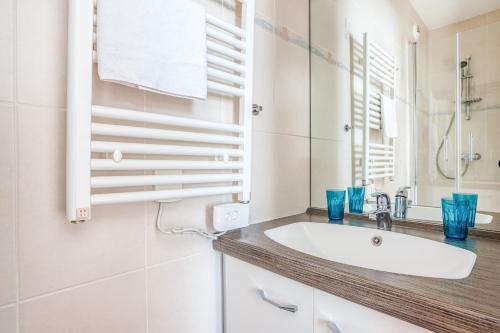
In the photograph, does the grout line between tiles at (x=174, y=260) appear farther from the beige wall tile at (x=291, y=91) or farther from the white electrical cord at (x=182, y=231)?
the beige wall tile at (x=291, y=91)

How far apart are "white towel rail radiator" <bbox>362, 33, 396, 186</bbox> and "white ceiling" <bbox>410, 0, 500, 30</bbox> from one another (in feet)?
0.62

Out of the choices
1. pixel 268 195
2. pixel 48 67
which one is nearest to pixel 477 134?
pixel 268 195

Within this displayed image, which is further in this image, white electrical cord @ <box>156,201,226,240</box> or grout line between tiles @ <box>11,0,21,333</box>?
white electrical cord @ <box>156,201,226,240</box>

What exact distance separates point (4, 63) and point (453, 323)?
94cm

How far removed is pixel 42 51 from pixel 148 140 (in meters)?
0.29

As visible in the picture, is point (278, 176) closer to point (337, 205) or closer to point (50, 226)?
point (337, 205)

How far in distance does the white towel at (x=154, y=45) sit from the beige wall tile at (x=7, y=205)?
0.67 feet

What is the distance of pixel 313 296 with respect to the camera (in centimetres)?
66

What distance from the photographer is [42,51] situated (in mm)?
611

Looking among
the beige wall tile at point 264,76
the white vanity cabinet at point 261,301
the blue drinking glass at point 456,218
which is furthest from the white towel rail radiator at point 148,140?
the blue drinking glass at point 456,218

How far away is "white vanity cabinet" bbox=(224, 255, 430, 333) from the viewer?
57 centimetres

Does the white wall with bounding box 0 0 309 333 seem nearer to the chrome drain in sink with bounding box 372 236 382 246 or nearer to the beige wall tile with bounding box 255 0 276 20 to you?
the beige wall tile with bounding box 255 0 276 20

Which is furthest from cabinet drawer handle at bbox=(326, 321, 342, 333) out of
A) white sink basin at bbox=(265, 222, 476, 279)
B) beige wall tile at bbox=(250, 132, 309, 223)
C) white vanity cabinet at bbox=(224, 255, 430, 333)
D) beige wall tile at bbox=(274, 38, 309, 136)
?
beige wall tile at bbox=(274, 38, 309, 136)

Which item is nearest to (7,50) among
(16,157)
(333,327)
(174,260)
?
(16,157)
